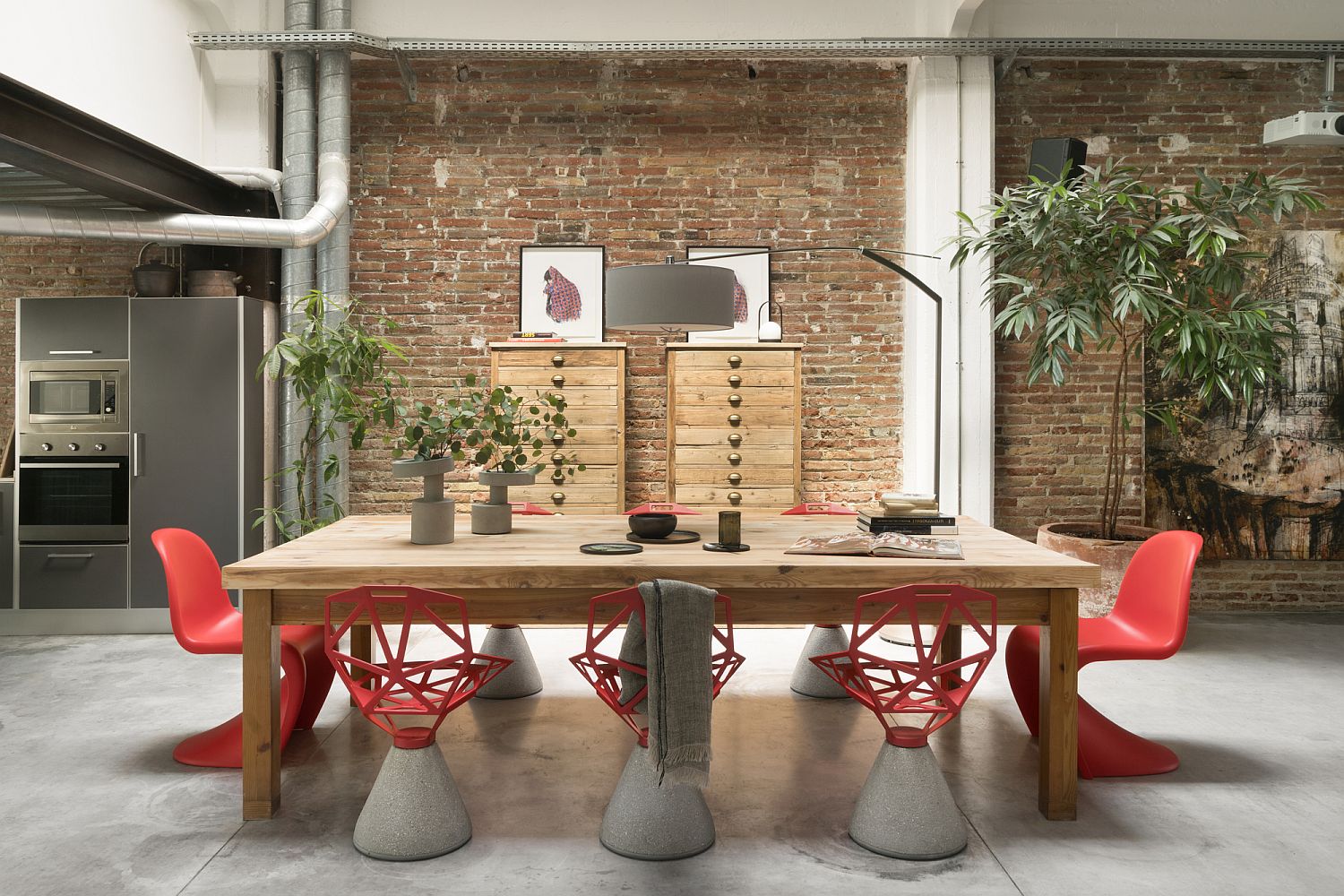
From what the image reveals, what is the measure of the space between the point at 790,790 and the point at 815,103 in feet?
15.4

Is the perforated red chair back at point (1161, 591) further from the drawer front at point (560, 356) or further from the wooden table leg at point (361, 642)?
the drawer front at point (560, 356)

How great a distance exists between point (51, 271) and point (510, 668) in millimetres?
4386

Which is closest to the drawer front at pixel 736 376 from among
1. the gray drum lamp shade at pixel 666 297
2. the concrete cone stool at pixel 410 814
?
the gray drum lamp shade at pixel 666 297

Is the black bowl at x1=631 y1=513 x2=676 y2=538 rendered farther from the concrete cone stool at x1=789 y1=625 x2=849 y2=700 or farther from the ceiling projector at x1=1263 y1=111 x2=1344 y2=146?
the ceiling projector at x1=1263 y1=111 x2=1344 y2=146

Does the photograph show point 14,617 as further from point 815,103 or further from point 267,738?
point 815,103

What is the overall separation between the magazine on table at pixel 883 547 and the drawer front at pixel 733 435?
263 cm

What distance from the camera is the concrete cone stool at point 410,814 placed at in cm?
287

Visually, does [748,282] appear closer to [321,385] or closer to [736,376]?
[736,376]

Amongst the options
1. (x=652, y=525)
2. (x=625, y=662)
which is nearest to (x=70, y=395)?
(x=652, y=525)

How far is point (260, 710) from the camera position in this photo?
310cm

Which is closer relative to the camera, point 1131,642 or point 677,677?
point 677,677

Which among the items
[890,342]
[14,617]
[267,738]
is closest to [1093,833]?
[267,738]

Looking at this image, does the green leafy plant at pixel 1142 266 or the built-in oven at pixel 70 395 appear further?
the built-in oven at pixel 70 395

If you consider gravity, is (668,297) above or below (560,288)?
below
